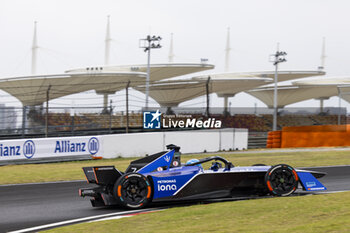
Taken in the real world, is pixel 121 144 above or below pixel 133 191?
above

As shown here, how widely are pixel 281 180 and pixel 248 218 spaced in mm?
2247

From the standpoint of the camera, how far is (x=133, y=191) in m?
8.81

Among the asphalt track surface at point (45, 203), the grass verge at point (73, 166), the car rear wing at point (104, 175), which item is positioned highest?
the car rear wing at point (104, 175)

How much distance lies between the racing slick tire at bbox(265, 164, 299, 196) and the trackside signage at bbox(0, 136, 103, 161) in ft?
38.1

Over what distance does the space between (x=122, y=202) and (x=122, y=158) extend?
475 inches

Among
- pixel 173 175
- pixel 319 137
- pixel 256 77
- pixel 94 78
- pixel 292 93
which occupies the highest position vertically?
pixel 256 77

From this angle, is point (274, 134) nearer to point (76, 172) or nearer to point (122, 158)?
point (122, 158)

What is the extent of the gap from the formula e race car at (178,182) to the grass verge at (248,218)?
1.42 ft

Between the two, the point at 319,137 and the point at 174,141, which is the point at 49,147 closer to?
the point at 174,141

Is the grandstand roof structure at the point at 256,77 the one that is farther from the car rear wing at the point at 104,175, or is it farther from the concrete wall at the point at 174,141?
the car rear wing at the point at 104,175

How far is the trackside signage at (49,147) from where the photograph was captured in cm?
1828

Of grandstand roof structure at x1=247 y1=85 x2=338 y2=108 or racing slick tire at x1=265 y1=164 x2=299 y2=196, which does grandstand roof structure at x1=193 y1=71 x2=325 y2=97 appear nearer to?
grandstand roof structure at x1=247 y1=85 x2=338 y2=108

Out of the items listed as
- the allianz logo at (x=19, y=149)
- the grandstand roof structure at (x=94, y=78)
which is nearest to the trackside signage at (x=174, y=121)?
the allianz logo at (x=19, y=149)

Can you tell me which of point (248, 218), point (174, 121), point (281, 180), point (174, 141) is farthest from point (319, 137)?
point (248, 218)
